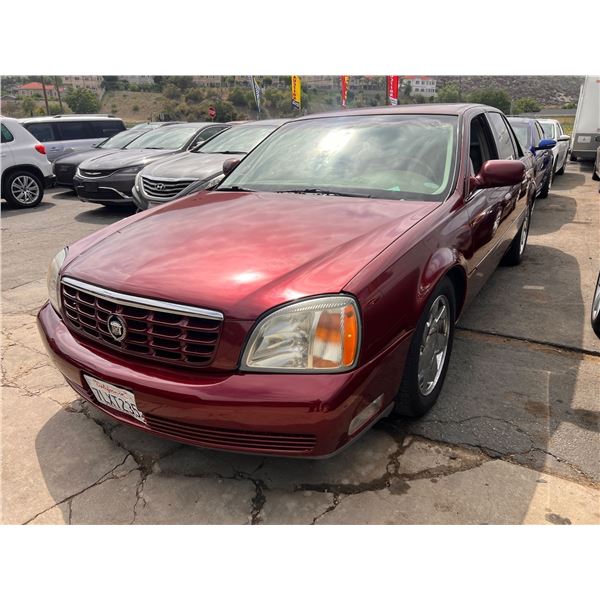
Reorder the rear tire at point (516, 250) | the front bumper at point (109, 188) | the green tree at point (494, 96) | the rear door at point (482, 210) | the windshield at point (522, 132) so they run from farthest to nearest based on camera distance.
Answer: the green tree at point (494, 96) < the front bumper at point (109, 188) < the windshield at point (522, 132) < the rear tire at point (516, 250) < the rear door at point (482, 210)

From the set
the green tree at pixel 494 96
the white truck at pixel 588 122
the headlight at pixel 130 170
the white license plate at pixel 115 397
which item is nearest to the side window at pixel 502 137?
the white license plate at pixel 115 397

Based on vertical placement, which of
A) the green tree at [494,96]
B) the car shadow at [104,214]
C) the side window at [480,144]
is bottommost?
the green tree at [494,96]

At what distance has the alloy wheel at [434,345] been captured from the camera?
96.2 inches

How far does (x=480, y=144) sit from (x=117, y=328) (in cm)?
288

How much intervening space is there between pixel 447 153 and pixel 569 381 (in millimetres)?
1563

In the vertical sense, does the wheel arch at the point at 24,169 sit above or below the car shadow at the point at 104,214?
above

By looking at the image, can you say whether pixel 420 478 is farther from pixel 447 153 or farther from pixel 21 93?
pixel 21 93

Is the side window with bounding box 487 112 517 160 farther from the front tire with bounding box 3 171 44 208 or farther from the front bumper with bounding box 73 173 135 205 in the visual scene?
the front tire with bounding box 3 171 44 208

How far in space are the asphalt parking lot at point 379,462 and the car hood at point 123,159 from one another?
17.0ft

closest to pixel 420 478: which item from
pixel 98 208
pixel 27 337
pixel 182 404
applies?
pixel 182 404

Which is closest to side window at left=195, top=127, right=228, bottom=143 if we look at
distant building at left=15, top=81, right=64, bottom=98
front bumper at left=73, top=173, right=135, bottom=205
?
front bumper at left=73, top=173, right=135, bottom=205

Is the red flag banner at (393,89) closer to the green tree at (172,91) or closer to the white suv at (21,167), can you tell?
the white suv at (21,167)

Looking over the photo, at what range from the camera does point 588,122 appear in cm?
1347

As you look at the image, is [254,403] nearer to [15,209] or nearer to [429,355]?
[429,355]
